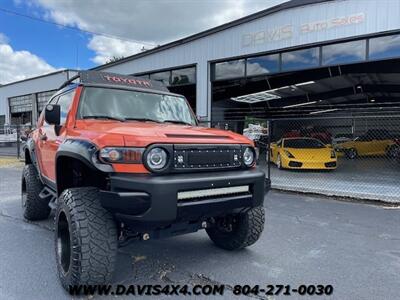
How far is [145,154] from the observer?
3217mm

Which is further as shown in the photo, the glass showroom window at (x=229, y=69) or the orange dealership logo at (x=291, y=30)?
the glass showroom window at (x=229, y=69)

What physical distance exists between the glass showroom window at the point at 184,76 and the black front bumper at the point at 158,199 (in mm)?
12368

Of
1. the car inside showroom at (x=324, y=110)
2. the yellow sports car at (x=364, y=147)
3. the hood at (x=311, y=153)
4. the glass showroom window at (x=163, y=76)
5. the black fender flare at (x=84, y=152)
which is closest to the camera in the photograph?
the black fender flare at (x=84, y=152)

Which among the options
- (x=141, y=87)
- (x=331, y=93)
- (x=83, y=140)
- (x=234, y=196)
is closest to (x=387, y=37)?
(x=141, y=87)

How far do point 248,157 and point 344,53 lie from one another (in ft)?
29.2

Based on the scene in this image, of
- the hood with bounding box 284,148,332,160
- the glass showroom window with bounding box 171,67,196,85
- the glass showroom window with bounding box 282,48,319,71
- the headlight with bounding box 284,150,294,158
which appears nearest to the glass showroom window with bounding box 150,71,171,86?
the glass showroom window with bounding box 171,67,196,85

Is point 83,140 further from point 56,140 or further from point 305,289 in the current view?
point 305,289

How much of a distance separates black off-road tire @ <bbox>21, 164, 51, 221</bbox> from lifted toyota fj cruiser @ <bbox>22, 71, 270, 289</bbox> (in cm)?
181

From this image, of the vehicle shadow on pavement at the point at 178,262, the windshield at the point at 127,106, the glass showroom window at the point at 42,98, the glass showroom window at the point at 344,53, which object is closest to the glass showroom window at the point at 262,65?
the glass showroom window at the point at 344,53

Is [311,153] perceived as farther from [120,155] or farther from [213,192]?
[120,155]

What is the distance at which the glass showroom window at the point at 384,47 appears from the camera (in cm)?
1045

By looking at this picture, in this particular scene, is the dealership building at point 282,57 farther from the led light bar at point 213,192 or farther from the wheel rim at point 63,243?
the wheel rim at point 63,243

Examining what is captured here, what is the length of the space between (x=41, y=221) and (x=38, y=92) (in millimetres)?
23168

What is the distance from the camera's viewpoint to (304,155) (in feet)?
41.3
